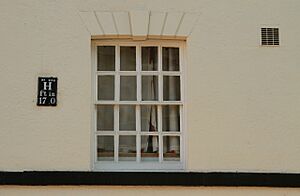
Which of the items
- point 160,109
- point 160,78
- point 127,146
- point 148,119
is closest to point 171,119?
point 160,109

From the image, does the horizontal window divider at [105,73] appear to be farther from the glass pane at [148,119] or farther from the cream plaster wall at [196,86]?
the glass pane at [148,119]

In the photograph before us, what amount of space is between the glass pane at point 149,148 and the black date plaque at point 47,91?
4.32 ft

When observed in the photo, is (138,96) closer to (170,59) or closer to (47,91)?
(170,59)

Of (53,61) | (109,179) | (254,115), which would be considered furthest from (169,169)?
(53,61)

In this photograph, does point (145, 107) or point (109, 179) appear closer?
point (109, 179)

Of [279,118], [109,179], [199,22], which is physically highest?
[199,22]

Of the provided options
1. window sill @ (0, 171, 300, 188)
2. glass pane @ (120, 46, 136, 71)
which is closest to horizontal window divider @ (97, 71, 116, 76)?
glass pane @ (120, 46, 136, 71)

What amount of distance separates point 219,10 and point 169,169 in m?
2.26

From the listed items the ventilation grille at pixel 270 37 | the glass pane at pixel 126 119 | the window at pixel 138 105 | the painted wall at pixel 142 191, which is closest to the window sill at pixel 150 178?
the painted wall at pixel 142 191

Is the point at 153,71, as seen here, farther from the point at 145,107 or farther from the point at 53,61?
the point at 53,61

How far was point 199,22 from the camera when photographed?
5781mm

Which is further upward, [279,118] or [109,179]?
[279,118]

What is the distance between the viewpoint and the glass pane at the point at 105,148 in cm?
583

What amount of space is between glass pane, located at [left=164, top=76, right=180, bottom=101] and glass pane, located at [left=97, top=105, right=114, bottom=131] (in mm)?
783
